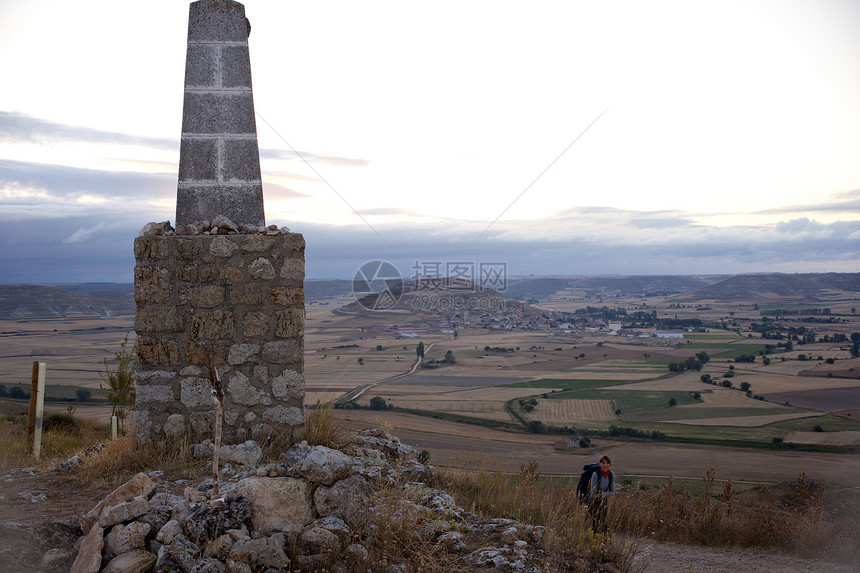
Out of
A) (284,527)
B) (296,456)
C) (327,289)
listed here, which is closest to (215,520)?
(284,527)

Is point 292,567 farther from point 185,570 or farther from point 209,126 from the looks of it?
point 209,126

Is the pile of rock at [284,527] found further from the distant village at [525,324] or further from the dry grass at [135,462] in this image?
the distant village at [525,324]

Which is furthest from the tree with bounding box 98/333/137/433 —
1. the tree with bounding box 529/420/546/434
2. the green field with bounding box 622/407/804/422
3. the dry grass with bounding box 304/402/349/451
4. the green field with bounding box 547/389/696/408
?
the green field with bounding box 547/389/696/408

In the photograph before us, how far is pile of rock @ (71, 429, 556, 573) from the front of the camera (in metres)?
3.44

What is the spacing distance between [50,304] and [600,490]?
138 feet

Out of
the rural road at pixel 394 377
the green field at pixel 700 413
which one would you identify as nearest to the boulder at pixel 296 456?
the rural road at pixel 394 377

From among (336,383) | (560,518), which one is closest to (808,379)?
(336,383)

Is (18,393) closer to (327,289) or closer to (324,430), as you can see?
(324,430)

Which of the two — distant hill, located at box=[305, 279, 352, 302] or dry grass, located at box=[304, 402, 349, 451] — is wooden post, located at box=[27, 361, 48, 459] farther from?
distant hill, located at box=[305, 279, 352, 302]

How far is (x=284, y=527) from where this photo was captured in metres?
3.91

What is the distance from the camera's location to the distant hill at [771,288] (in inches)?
3770

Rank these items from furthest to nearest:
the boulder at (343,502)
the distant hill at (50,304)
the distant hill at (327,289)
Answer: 1. the distant hill at (327,289)
2. the distant hill at (50,304)
3. the boulder at (343,502)

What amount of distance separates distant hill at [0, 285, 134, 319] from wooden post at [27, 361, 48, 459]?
1176 inches

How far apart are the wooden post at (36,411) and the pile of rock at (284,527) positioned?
4208 millimetres
